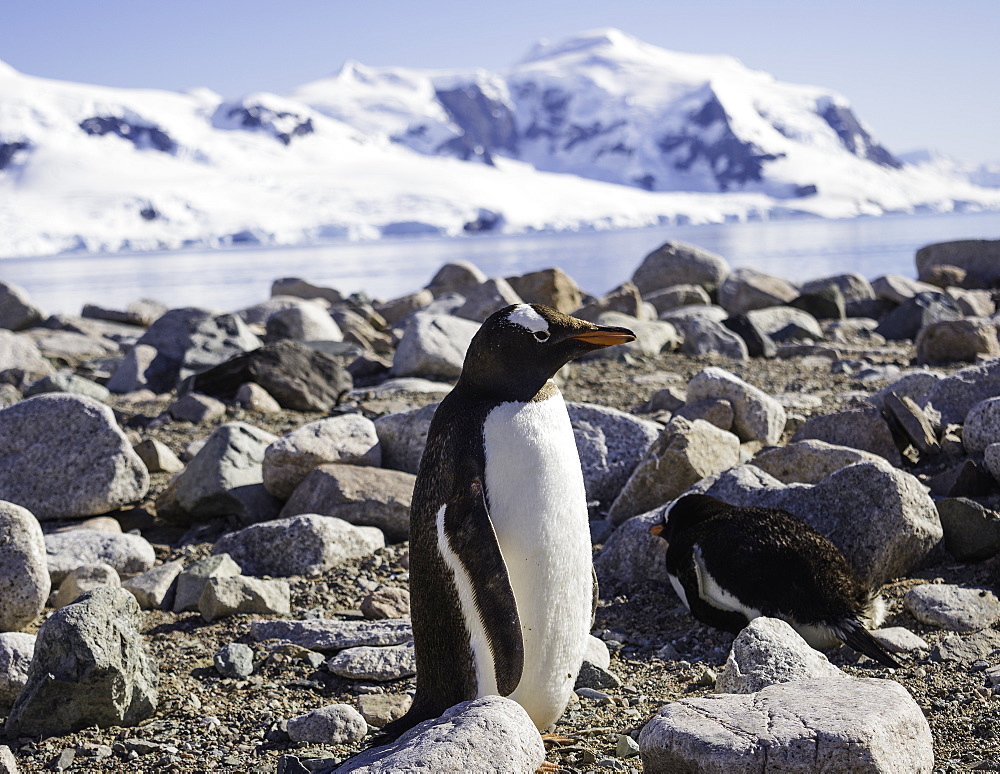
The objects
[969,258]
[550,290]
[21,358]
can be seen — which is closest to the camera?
[21,358]

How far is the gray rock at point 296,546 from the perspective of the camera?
4945 mm

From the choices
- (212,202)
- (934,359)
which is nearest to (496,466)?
(934,359)

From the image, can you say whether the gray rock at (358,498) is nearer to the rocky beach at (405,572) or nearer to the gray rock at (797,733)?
the rocky beach at (405,572)

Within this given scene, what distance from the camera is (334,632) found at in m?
4.04

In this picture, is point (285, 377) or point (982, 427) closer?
point (982, 427)

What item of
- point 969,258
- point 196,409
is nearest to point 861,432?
point 196,409

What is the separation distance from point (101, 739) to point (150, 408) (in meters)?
5.55

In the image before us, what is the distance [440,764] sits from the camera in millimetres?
2338

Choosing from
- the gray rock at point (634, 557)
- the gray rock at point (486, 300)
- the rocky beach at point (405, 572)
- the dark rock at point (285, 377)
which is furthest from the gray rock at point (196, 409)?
the gray rock at point (486, 300)

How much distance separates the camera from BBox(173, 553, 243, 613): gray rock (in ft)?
14.9

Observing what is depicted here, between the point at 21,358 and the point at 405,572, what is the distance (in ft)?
26.9

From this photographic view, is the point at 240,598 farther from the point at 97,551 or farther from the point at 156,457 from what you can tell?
the point at 156,457

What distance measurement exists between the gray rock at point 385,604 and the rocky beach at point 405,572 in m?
0.01

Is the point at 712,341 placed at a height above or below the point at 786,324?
above
